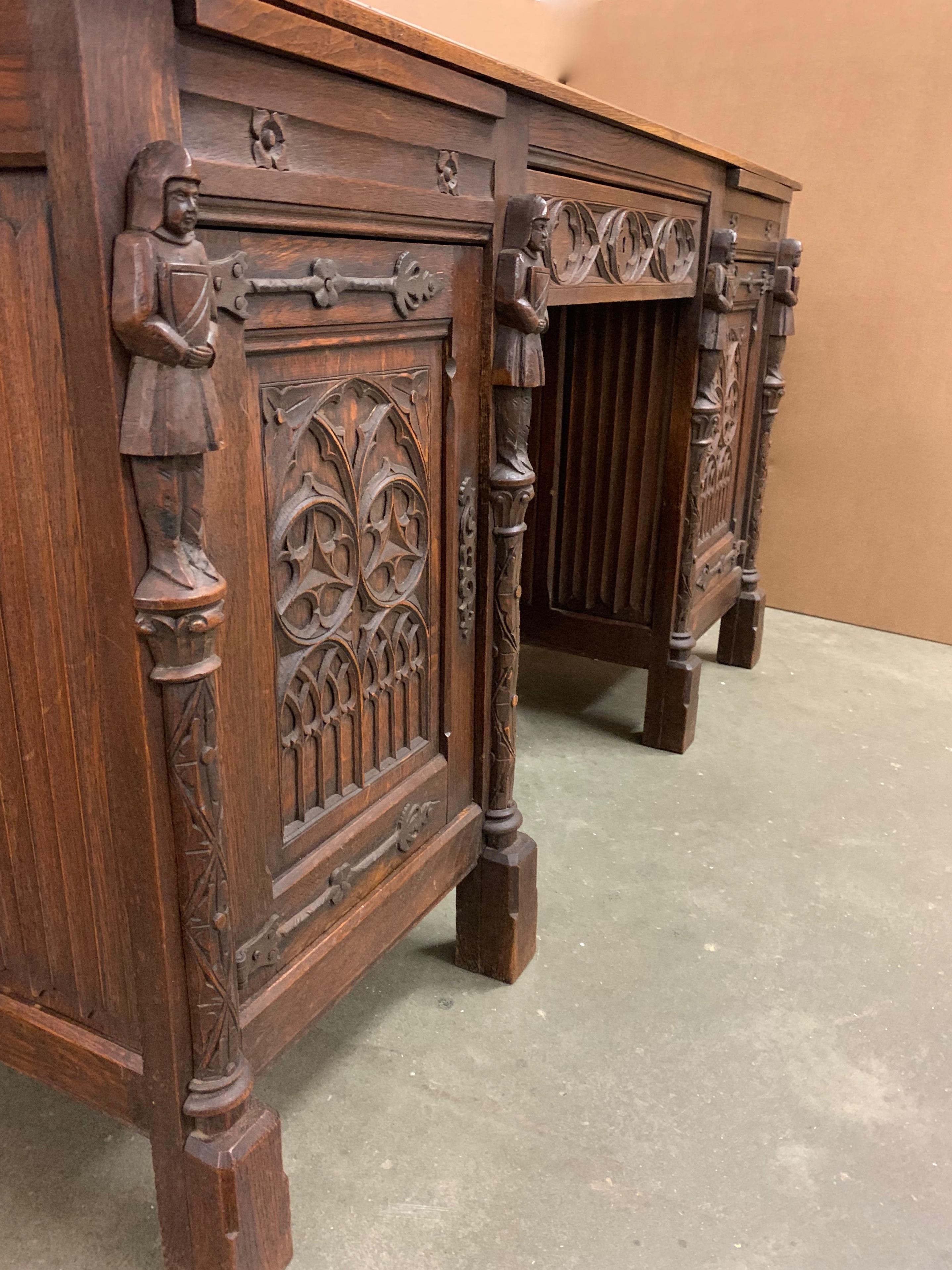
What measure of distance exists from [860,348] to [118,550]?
287cm

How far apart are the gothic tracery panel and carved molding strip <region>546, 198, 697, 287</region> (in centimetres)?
41

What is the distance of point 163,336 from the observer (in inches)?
30.1

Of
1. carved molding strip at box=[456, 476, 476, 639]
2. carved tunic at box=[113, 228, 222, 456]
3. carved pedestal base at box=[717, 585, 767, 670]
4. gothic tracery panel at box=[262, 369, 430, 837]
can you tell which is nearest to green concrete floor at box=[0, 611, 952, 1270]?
gothic tracery panel at box=[262, 369, 430, 837]

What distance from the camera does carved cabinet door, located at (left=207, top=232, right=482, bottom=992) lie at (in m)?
0.96

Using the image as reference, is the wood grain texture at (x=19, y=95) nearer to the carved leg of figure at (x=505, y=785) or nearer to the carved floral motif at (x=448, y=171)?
the carved floral motif at (x=448, y=171)

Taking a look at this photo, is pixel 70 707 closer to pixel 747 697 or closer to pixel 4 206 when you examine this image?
pixel 4 206

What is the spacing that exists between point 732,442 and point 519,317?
1436mm

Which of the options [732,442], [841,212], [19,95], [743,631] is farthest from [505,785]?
[841,212]

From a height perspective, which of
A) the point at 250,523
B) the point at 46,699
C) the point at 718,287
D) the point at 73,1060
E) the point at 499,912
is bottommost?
the point at 499,912

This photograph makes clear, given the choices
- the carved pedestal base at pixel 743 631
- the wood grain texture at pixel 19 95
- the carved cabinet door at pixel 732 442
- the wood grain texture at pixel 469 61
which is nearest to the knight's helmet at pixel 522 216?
the wood grain texture at pixel 469 61

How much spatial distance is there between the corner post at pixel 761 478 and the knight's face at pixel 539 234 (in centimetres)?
151

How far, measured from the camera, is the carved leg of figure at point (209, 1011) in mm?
866

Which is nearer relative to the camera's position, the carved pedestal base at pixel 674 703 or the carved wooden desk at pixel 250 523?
the carved wooden desk at pixel 250 523

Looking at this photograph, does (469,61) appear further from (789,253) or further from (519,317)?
(789,253)
